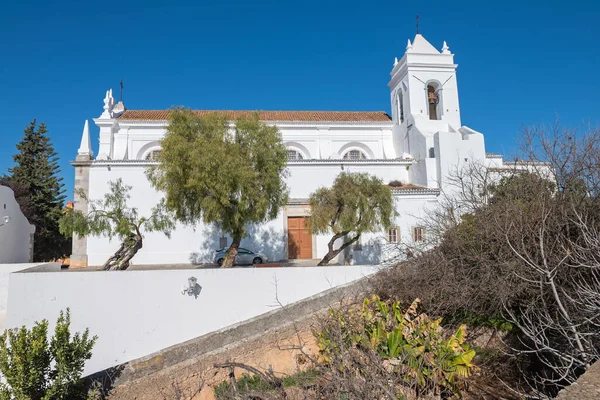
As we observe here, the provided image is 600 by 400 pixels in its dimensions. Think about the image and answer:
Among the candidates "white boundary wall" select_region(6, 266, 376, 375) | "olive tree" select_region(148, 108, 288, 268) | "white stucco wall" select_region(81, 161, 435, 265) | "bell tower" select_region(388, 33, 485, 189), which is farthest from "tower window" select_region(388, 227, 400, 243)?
"white boundary wall" select_region(6, 266, 376, 375)

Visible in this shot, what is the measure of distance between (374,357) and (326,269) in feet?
22.6

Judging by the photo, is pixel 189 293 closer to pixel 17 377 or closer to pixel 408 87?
pixel 17 377

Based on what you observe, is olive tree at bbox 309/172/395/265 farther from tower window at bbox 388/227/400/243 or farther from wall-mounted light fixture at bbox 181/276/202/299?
wall-mounted light fixture at bbox 181/276/202/299

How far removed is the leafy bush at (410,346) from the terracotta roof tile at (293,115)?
16376mm

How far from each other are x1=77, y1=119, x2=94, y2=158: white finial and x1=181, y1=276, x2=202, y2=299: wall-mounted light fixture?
10.9 m

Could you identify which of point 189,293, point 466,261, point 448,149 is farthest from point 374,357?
point 448,149

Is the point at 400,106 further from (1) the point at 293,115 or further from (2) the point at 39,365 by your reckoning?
(2) the point at 39,365

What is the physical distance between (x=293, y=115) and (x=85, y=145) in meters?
10.5

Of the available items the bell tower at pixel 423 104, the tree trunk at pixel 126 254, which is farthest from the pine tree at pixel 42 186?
the bell tower at pixel 423 104

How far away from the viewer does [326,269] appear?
10789mm

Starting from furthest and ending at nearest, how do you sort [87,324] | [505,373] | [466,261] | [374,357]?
[87,324], [466,261], [505,373], [374,357]

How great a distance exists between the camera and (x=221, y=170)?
1089cm

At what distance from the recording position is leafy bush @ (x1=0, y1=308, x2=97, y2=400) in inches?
281

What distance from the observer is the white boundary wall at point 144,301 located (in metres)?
10.1
